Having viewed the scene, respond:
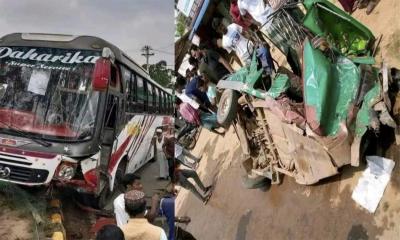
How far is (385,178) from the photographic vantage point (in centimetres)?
398

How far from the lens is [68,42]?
354cm

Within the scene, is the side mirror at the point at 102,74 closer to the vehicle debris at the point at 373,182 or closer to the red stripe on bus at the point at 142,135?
the red stripe on bus at the point at 142,135

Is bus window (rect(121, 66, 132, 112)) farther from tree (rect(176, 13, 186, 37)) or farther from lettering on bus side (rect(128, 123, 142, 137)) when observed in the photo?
tree (rect(176, 13, 186, 37))

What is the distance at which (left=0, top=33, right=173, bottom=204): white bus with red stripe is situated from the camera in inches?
136

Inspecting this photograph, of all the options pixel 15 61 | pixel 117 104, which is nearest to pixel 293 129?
pixel 117 104

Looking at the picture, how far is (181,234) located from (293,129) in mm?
1339

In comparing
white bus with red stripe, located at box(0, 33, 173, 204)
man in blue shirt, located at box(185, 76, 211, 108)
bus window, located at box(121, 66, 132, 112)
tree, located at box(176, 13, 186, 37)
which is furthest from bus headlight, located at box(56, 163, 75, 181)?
tree, located at box(176, 13, 186, 37)

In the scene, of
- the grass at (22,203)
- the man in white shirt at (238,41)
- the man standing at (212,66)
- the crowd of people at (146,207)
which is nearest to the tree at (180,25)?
the man standing at (212,66)

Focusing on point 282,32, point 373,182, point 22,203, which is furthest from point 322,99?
point 22,203

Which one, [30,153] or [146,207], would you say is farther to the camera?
[30,153]

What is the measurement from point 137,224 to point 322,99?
1.90 metres

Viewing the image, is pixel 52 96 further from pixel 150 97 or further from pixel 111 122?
pixel 150 97

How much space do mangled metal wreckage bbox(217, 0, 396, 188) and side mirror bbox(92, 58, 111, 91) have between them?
5.24 feet

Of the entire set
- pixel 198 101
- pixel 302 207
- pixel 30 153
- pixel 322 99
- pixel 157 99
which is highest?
pixel 157 99
